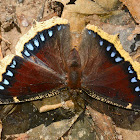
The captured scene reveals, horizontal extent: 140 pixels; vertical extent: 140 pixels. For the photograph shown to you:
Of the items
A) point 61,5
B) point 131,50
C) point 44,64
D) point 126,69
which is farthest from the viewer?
point 61,5

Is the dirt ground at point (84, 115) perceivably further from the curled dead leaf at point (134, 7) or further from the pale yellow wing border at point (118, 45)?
the pale yellow wing border at point (118, 45)

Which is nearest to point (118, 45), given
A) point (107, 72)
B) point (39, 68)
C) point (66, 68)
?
point (107, 72)

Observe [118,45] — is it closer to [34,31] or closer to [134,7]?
[134,7]

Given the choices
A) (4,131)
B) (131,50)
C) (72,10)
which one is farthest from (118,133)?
(72,10)

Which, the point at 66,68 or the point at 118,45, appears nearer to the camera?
the point at 118,45

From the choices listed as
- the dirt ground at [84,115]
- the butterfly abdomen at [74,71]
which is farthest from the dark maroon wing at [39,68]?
the dirt ground at [84,115]

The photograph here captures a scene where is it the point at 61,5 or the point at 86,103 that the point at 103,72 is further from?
the point at 61,5

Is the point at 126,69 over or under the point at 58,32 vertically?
under
